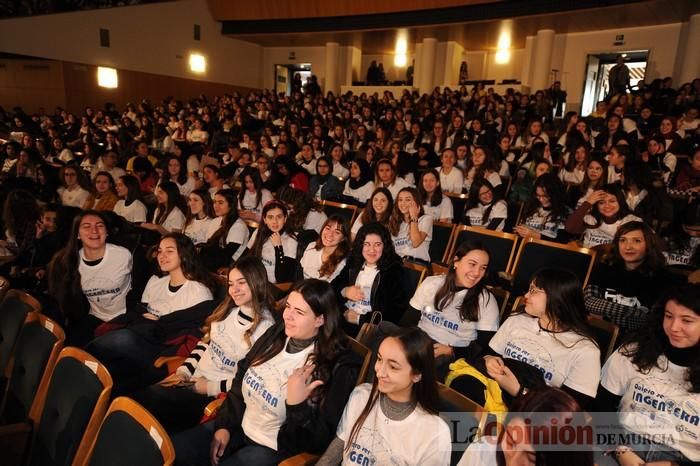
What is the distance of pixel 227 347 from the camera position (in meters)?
2.34

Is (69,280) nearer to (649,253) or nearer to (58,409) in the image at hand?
(58,409)

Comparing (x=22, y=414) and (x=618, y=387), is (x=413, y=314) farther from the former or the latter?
(x=22, y=414)

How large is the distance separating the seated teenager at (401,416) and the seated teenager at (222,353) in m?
0.83

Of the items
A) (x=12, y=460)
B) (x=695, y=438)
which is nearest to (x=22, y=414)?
(x=12, y=460)

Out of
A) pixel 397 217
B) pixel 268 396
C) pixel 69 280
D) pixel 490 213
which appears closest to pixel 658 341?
pixel 268 396

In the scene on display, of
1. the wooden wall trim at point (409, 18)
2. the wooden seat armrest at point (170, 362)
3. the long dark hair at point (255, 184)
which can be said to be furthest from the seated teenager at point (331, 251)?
the wooden wall trim at point (409, 18)

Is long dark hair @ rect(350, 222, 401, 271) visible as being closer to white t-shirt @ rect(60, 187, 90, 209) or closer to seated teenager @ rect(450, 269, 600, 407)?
seated teenager @ rect(450, 269, 600, 407)

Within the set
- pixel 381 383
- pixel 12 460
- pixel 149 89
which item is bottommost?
pixel 12 460

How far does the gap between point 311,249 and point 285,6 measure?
1357cm

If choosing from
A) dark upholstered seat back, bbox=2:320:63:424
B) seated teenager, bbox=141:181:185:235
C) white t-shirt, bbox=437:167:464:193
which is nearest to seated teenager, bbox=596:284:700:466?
dark upholstered seat back, bbox=2:320:63:424

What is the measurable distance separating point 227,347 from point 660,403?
1974 mm

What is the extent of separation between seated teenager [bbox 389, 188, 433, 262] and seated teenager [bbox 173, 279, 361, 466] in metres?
2.01

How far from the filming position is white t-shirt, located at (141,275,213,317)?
2875 mm

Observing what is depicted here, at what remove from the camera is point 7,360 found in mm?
2387
